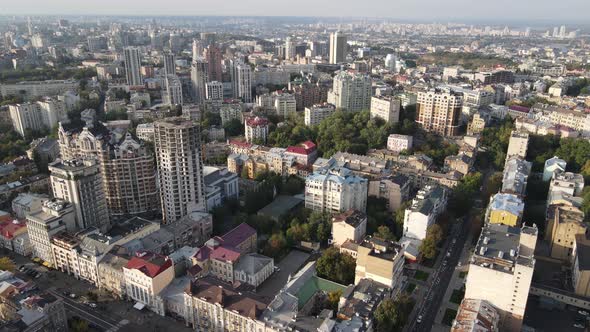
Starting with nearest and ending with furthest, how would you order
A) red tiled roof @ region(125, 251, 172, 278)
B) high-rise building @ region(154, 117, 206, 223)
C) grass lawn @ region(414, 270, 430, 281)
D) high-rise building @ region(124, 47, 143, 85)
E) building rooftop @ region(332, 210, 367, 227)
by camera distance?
red tiled roof @ region(125, 251, 172, 278), grass lawn @ region(414, 270, 430, 281), building rooftop @ region(332, 210, 367, 227), high-rise building @ region(154, 117, 206, 223), high-rise building @ region(124, 47, 143, 85)

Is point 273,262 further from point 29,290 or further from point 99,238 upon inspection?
point 29,290

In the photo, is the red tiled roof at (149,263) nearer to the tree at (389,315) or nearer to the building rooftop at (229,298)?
the building rooftop at (229,298)

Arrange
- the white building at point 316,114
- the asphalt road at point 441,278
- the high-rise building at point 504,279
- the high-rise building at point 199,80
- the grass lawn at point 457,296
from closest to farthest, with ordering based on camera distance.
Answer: the high-rise building at point 504,279 → the asphalt road at point 441,278 → the grass lawn at point 457,296 → the white building at point 316,114 → the high-rise building at point 199,80

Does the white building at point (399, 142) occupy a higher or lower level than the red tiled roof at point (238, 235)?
higher

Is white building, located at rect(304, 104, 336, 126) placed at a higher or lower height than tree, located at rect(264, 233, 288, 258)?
higher

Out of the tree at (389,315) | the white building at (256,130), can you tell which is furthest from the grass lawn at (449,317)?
the white building at (256,130)

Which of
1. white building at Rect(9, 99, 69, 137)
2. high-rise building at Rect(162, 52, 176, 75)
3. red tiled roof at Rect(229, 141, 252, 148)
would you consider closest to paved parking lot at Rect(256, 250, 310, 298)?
red tiled roof at Rect(229, 141, 252, 148)

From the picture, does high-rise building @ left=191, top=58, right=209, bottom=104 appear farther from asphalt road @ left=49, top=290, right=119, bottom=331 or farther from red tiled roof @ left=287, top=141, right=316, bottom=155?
asphalt road @ left=49, top=290, right=119, bottom=331
